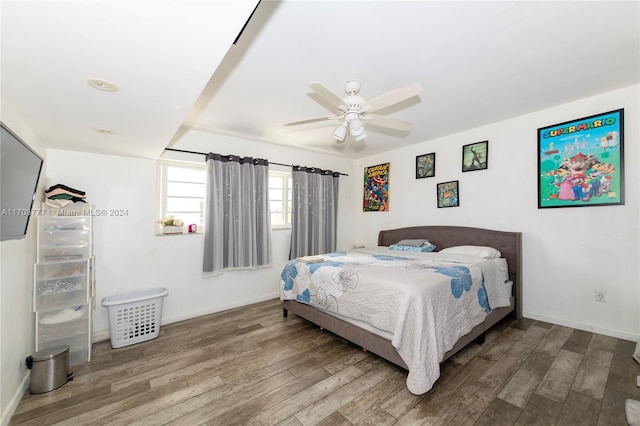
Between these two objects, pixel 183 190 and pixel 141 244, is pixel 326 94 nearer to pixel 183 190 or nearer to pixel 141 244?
pixel 183 190

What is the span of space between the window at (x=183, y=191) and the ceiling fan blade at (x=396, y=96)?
8.46 ft

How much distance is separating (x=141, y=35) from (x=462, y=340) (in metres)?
2.95

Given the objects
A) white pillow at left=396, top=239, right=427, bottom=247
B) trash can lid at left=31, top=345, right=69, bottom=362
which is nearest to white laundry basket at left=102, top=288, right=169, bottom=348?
trash can lid at left=31, top=345, right=69, bottom=362

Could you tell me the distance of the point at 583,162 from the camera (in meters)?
2.93

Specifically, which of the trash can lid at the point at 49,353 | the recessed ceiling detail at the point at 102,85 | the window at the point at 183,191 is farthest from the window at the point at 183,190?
the recessed ceiling detail at the point at 102,85

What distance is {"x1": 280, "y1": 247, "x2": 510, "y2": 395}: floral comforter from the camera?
6.35 ft

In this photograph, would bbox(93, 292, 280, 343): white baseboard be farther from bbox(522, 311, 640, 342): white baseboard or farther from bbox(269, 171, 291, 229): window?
bbox(522, 311, 640, 342): white baseboard

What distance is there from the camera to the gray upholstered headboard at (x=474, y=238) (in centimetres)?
332

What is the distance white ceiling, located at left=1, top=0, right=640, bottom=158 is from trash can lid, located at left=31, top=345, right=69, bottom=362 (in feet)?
5.73

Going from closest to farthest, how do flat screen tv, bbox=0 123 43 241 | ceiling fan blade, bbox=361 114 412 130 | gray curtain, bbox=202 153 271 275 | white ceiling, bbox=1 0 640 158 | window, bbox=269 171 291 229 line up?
white ceiling, bbox=1 0 640 158, flat screen tv, bbox=0 123 43 241, ceiling fan blade, bbox=361 114 412 130, gray curtain, bbox=202 153 271 275, window, bbox=269 171 291 229

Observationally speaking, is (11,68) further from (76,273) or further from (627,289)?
(627,289)

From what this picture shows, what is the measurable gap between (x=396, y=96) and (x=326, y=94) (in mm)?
520

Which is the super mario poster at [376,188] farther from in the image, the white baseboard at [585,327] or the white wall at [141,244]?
the white baseboard at [585,327]

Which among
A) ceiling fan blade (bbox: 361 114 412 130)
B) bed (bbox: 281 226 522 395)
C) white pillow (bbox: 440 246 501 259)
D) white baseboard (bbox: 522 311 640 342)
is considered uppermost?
ceiling fan blade (bbox: 361 114 412 130)
